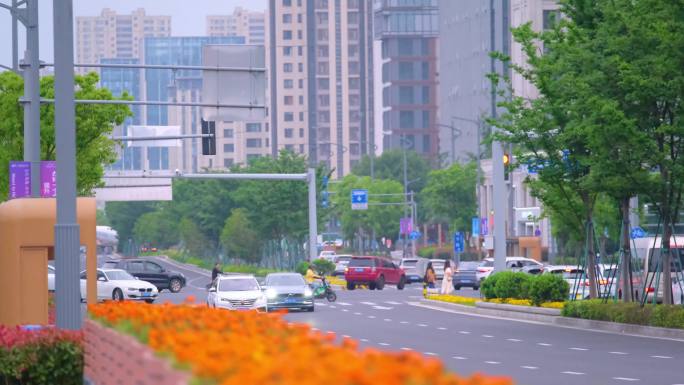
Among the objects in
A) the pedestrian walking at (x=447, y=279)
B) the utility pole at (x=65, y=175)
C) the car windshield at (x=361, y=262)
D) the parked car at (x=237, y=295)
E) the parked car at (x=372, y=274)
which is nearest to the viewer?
the utility pole at (x=65, y=175)

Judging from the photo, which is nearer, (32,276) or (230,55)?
(32,276)

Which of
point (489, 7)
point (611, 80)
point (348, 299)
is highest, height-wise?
point (489, 7)

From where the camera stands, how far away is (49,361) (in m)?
20.0

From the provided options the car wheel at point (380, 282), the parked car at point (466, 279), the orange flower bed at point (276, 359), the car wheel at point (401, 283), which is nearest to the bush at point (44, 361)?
the orange flower bed at point (276, 359)

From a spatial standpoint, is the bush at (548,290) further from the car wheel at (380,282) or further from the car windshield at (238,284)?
the car wheel at (380,282)

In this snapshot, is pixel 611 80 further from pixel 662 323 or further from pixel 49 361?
pixel 49 361

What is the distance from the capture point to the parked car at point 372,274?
81000 millimetres

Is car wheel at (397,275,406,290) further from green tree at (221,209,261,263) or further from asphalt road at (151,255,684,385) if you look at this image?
green tree at (221,209,261,263)

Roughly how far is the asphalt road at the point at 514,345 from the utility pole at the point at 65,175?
664cm

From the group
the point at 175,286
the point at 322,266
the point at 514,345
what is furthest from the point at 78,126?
the point at 322,266

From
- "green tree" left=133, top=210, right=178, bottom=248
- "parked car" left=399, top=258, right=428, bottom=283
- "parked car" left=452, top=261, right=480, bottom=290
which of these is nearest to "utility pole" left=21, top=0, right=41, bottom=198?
"parked car" left=452, top=261, right=480, bottom=290

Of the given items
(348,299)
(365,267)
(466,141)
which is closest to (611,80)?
(348,299)

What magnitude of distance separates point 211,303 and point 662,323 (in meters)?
16.4

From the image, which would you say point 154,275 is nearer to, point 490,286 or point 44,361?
point 490,286
